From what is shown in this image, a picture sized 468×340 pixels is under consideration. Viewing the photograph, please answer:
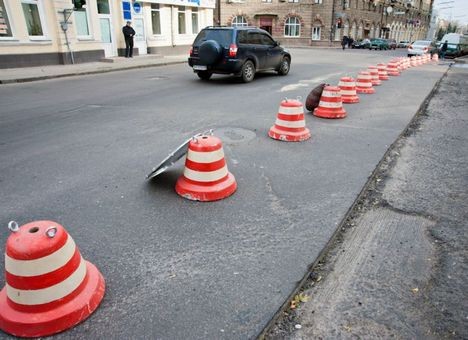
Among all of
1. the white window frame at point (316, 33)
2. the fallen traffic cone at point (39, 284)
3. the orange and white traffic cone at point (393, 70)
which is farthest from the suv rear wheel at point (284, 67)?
the white window frame at point (316, 33)

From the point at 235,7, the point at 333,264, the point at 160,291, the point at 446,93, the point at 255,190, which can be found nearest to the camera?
the point at 160,291

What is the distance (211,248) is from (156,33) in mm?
25056

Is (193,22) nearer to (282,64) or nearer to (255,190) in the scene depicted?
(282,64)

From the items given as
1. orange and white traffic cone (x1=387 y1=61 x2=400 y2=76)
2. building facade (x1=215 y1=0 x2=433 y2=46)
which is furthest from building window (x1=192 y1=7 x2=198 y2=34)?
building facade (x1=215 y1=0 x2=433 y2=46)

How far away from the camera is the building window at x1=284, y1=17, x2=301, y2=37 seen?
52.2 metres

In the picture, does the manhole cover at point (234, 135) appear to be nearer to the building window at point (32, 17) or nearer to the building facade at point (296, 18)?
the building window at point (32, 17)

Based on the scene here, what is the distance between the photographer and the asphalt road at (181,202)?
8.36 ft

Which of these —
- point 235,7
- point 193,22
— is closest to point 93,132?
point 193,22

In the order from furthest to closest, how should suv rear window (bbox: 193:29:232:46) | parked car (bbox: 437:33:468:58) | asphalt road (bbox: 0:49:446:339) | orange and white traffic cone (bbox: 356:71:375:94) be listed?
parked car (bbox: 437:33:468:58) < suv rear window (bbox: 193:29:232:46) < orange and white traffic cone (bbox: 356:71:375:94) < asphalt road (bbox: 0:49:446:339)

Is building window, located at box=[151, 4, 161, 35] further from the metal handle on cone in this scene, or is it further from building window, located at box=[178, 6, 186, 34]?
the metal handle on cone

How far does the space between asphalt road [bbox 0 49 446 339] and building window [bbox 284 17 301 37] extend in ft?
155

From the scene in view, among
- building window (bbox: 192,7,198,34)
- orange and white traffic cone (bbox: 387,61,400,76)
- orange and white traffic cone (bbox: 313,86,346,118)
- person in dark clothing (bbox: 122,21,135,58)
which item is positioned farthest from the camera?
building window (bbox: 192,7,198,34)

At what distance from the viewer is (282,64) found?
610 inches

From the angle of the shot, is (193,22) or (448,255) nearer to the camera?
(448,255)
